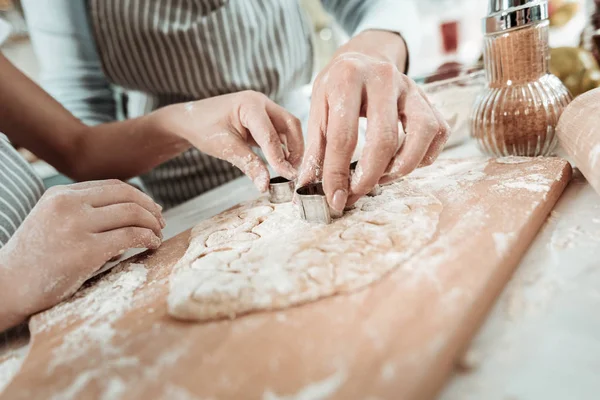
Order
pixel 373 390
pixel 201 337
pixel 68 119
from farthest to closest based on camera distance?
pixel 68 119
pixel 201 337
pixel 373 390

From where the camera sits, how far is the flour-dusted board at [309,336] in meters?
0.40

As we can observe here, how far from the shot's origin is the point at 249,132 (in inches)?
39.0

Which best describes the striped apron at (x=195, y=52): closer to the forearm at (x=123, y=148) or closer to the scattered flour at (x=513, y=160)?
the forearm at (x=123, y=148)

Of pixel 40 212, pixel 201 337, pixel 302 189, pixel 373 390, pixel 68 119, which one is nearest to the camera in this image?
pixel 373 390

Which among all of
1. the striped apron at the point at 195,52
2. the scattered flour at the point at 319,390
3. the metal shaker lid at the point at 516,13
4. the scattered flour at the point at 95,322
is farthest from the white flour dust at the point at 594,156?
the striped apron at the point at 195,52

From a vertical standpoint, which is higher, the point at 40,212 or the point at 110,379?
the point at 40,212

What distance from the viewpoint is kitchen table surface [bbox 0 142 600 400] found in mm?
374

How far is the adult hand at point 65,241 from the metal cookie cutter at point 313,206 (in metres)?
0.31

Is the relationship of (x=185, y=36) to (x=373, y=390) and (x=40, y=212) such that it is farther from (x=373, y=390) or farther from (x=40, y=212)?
(x=373, y=390)

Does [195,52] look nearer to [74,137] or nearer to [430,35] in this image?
[74,137]

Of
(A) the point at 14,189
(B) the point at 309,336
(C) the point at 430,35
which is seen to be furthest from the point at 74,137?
(C) the point at 430,35

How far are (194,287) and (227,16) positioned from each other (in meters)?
1.07

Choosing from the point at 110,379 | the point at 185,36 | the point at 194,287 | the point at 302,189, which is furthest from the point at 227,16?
the point at 110,379

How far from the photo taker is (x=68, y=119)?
4.18 feet
